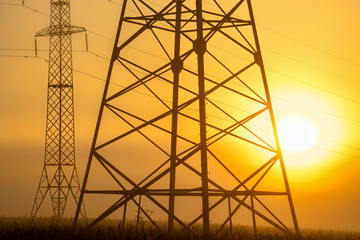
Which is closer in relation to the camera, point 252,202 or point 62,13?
point 252,202

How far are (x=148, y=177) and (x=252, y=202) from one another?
410 centimetres

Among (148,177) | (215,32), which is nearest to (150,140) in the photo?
(148,177)

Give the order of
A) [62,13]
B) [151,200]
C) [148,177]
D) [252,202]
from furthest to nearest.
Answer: [62,13] → [148,177] → [252,202] → [151,200]

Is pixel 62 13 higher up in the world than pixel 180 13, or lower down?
higher up

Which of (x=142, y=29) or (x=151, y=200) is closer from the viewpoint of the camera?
(x=151, y=200)

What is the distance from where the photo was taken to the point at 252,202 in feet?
63.5

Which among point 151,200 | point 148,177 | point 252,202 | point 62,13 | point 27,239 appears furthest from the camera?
point 62,13

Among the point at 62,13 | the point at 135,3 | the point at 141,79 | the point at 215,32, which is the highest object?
the point at 62,13

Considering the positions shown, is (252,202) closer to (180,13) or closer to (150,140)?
(150,140)

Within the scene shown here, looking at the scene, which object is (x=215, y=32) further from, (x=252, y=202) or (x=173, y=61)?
(x=252, y=202)

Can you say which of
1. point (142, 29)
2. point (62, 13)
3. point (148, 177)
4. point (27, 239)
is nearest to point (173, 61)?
point (142, 29)

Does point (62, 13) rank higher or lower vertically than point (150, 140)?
higher

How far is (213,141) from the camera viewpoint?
2012cm

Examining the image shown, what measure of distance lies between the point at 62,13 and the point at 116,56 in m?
23.3
